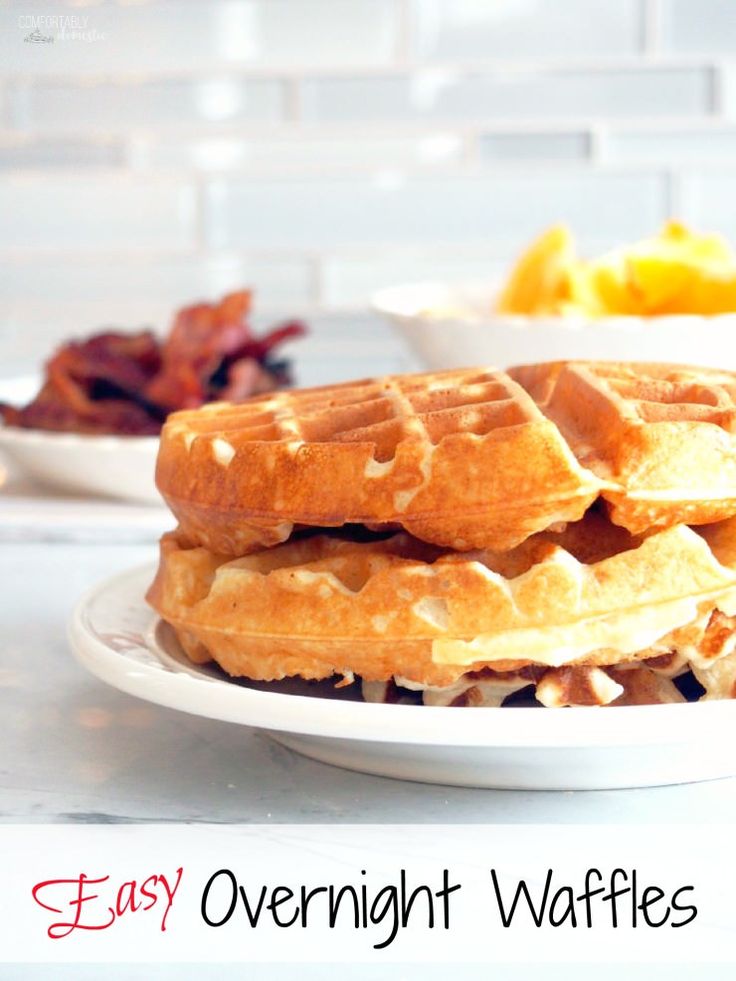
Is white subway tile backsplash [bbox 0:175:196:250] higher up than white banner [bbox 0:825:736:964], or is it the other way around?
white subway tile backsplash [bbox 0:175:196:250]

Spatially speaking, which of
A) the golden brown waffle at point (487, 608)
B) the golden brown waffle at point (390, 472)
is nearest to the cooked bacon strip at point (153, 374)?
the golden brown waffle at point (390, 472)

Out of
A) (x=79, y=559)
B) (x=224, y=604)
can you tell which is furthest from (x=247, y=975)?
(x=79, y=559)

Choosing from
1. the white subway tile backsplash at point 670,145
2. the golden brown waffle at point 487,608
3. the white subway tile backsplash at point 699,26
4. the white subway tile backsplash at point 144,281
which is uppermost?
the white subway tile backsplash at point 699,26

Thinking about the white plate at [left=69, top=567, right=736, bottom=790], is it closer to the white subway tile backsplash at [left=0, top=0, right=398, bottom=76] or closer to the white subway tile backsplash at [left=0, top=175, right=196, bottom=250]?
the white subway tile backsplash at [left=0, top=0, right=398, bottom=76]

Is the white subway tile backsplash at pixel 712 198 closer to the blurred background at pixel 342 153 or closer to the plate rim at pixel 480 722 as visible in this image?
the blurred background at pixel 342 153

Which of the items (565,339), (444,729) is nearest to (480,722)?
(444,729)

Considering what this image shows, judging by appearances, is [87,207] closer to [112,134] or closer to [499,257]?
[112,134]

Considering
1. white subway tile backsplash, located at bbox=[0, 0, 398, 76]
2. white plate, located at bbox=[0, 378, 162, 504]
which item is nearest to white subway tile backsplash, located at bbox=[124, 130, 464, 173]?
white subway tile backsplash, located at bbox=[0, 0, 398, 76]

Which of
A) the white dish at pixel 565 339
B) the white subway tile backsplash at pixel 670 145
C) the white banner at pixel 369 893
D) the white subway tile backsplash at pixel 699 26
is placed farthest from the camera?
the white subway tile backsplash at pixel 670 145
